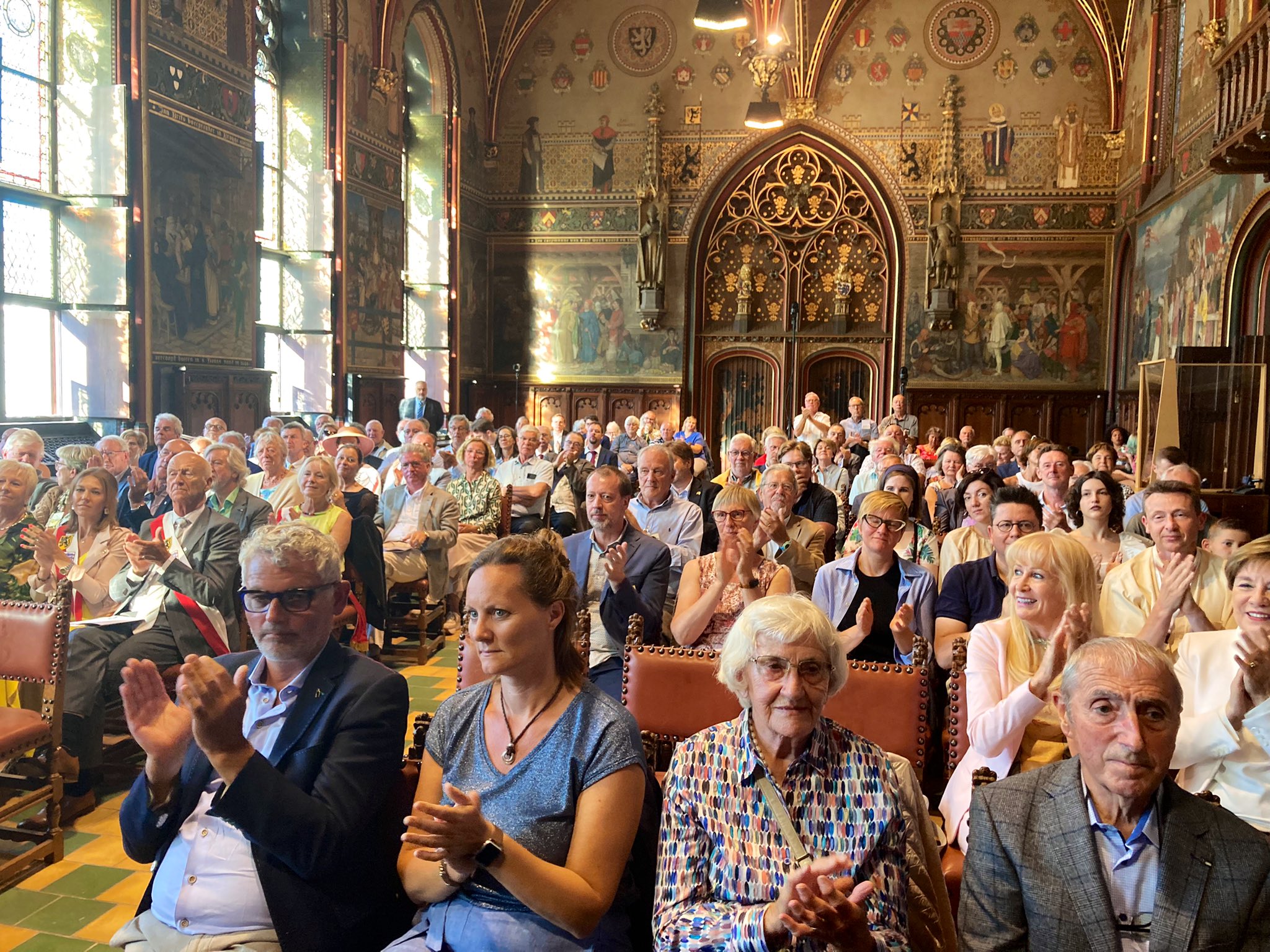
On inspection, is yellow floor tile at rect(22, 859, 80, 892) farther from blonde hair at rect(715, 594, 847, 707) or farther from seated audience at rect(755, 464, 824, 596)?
seated audience at rect(755, 464, 824, 596)

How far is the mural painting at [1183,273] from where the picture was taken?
40.8ft

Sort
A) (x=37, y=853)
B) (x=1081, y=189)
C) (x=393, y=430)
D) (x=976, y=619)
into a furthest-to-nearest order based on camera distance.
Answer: (x=1081, y=189), (x=393, y=430), (x=976, y=619), (x=37, y=853)

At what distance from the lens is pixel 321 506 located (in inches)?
254

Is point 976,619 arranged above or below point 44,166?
below

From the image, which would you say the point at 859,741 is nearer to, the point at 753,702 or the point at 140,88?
the point at 753,702

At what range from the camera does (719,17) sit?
32.5 ft

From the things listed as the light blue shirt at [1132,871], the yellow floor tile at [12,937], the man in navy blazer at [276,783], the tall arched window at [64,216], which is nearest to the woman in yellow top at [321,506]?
the yellow floor tile at [12,937]

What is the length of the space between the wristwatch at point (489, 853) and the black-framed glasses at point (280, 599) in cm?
86

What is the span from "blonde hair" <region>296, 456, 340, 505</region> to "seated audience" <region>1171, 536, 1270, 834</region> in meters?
4.98

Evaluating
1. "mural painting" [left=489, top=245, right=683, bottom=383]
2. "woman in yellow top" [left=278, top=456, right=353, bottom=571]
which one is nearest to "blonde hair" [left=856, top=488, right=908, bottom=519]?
"woman in yellow top" [left=278, top=456, right=353, bottom=571]

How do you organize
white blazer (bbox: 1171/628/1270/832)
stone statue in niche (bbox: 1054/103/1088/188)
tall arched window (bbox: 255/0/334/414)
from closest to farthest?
white blazer (bbox: 1171/628/1270/832)
tall arched window (bbox: 255/0/334/414)
stone statue in niche (bbox: 1054/103/1088/188)

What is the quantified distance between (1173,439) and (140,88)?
36.8 feet

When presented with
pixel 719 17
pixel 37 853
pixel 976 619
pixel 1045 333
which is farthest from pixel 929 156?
pixel 37 853

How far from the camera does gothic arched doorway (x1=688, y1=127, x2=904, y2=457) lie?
20.7 m
